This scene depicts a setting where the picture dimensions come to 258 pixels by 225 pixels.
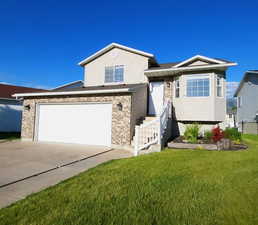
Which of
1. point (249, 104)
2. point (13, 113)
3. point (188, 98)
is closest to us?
point (188, 98)

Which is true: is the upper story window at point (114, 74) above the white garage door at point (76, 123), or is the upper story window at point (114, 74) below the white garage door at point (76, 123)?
above

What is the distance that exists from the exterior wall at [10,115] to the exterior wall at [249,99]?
27323mm

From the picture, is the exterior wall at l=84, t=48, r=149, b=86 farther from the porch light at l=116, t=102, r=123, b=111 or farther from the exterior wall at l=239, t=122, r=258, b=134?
the exterior wall at l=239, t=122, r=258, b=134

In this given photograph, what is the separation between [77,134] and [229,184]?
8.33 m

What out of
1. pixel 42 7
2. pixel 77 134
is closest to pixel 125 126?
pixel 77 134

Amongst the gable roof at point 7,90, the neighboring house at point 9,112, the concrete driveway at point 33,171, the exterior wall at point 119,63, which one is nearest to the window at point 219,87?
the exterior wall at point 119,63

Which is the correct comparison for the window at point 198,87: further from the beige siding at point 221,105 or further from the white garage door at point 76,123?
the white garage door at point 76,123

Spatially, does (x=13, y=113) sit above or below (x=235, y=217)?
above

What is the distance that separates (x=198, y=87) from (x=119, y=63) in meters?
5.95

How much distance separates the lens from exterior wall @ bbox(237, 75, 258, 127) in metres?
21.5

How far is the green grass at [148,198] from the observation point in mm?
2754

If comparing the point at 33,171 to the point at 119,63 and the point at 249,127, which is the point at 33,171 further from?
the point at 249,127

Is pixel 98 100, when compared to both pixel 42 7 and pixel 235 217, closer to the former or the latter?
pixel 42 7

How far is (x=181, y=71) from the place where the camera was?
36.1ft
